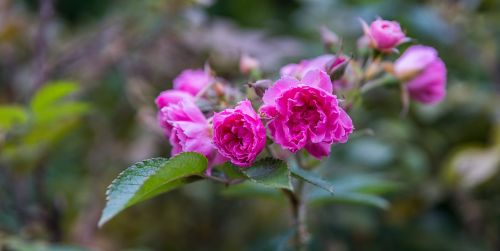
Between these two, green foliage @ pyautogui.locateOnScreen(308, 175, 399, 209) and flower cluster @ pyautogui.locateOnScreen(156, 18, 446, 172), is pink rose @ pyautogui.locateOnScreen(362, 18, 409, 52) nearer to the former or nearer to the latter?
flower cluster @ pyautogui.locateOnScreen(156, 18, 446, 172)

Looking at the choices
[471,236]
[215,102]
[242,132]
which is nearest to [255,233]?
[471,236]

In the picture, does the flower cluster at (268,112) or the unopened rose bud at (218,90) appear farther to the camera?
the unopened rose bud at (218,90)

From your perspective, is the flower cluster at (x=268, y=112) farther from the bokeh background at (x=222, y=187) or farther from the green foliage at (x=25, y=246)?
the bokeh background at (x=222, y=187)

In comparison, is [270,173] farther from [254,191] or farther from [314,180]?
[254,191]

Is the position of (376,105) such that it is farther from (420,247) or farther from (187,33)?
(187,33)

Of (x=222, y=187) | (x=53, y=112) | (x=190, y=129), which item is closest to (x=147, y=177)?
(x=190, y=129)

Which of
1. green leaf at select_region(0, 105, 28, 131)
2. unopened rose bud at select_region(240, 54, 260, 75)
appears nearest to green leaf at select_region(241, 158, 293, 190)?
unopened rose bud at select_region(240, 54, 260, 75)

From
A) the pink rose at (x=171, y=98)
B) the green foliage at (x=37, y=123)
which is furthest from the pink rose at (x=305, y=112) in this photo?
the green foliage at (x=37, y=123)
